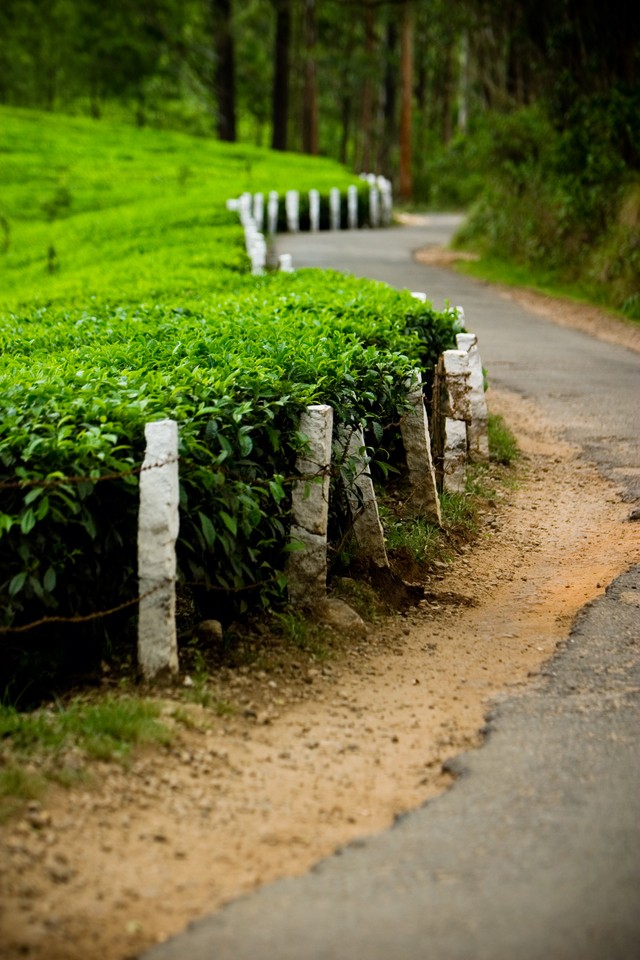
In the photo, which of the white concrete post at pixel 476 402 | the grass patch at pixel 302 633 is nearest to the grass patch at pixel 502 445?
the white concrete post at pixel 476 402

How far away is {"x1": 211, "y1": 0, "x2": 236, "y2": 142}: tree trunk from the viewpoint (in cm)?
3569

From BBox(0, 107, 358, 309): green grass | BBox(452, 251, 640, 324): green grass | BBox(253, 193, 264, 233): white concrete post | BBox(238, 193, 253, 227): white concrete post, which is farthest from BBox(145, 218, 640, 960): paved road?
→ BBox(253, 193, 264, 233): white concrete post

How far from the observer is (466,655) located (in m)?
5.42

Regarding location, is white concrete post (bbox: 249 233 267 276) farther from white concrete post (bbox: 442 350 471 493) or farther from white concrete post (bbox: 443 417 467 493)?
white concrete post (bbox: 443 417 467 493)

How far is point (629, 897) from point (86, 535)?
104 inches

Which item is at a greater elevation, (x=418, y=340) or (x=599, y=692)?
(x=418, y=340)

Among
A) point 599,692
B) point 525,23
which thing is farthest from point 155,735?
point 525,23

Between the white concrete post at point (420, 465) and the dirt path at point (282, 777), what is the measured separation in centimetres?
58

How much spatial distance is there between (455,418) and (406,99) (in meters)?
28.3

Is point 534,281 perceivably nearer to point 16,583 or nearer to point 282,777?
point 16,583

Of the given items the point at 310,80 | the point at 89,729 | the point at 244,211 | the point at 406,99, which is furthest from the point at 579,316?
the point at 310,80

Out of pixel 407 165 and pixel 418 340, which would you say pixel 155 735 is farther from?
pixel 407 165

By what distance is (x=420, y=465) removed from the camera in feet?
22.8

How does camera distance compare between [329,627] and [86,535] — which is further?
[329,627]
